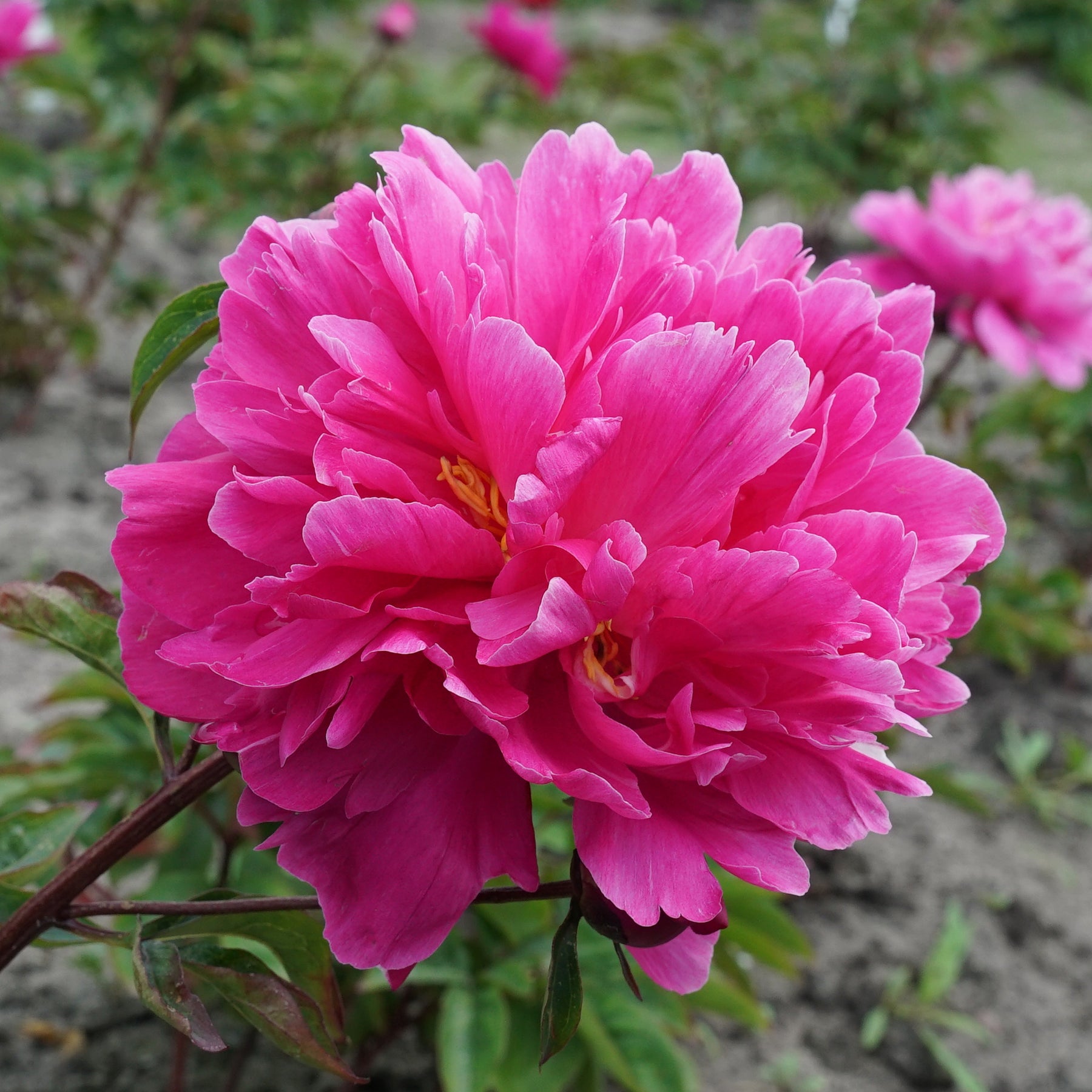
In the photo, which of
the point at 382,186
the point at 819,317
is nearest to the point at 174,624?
the point at 382,186

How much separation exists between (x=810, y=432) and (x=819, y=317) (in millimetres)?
92

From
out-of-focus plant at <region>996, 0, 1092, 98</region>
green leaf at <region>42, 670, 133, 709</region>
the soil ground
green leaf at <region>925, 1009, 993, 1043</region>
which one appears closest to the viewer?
green leaf at <region>42, 670, 133, 709</region>

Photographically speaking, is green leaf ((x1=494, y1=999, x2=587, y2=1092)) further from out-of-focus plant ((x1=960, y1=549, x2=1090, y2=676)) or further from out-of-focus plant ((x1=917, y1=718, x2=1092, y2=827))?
out-of-focus plant ((x1=960, y1=549, x2=1090, y2=676))

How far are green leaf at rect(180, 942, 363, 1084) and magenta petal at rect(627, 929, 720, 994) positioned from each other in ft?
0.51

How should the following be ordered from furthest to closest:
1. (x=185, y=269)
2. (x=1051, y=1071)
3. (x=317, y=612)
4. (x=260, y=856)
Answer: (x=185, y=269) < (x=1051, y=1071) < (x=260, y=856) < (x=317, y=612)

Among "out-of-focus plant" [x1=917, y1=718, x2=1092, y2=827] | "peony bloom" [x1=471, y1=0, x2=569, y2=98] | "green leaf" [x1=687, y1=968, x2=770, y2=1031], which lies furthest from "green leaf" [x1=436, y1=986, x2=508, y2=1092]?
"peony bloom" [x1=471, y1=0, x2=569, y2=98]

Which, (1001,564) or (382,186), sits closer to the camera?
(382,186)

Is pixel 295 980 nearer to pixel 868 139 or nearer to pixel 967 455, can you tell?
pixel 967 455

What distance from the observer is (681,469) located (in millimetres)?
494

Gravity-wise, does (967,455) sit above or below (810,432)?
below

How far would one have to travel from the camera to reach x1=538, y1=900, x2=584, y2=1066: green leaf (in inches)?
20.8

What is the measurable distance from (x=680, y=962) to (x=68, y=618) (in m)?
0.38

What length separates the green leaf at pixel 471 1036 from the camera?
0.97 meters

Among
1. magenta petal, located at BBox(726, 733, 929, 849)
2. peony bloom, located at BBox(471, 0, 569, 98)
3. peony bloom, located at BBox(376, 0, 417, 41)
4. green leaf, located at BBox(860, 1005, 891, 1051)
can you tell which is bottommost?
green leaf, located at BBox(860, 1005, 891, 1051)
